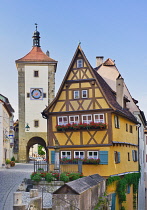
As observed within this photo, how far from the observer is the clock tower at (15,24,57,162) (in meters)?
57.7

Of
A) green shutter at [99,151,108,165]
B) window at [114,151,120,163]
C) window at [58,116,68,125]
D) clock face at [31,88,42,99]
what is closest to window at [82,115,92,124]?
window at [58,116,68,125]

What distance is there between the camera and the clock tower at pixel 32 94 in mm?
57719

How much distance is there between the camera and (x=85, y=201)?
1563 centimetres

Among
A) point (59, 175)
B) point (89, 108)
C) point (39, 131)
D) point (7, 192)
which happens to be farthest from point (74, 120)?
point (39, 131)

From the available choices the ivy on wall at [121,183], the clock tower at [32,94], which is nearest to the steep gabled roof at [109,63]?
the ivy on wall at [121,183]

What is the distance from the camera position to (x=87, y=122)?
27250 mm

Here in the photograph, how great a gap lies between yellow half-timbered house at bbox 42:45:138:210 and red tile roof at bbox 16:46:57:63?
31.1 meters

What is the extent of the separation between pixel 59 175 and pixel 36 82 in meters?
36.6

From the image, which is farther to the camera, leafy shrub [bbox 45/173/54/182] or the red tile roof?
the red tile roof

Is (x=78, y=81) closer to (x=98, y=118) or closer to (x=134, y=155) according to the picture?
(x=98, y=118)

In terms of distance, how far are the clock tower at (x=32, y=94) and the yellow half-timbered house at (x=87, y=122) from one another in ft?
97.0

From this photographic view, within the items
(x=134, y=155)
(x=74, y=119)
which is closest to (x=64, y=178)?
(x=74, y=119)

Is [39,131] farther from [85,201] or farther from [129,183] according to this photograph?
[85,201]

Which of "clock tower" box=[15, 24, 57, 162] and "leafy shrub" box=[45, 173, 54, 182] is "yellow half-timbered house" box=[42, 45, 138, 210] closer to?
"leafy shrub" box=[45, 173, 54, 182]
